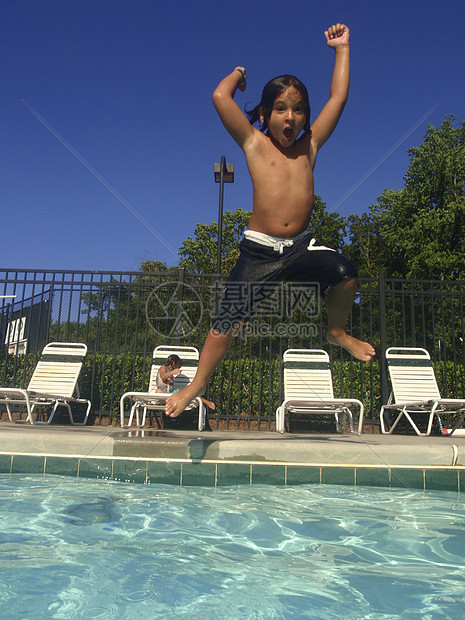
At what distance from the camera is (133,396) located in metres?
5.50

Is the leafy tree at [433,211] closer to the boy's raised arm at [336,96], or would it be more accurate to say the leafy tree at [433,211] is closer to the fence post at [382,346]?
the fence post at [382,346]

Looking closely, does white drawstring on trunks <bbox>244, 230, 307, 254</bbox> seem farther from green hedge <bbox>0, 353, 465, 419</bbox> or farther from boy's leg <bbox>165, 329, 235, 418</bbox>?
green hedge <bbox>0, 353, 465, 419</bbox>

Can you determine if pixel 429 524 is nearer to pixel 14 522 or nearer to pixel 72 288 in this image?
pixel 14 522

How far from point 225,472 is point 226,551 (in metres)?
1.32

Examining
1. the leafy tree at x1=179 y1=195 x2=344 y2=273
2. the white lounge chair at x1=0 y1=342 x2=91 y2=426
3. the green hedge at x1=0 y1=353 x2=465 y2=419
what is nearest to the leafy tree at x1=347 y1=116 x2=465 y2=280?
the leafy tree at x1=179 y1=195 x2=344 y2=273

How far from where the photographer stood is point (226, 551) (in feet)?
7.18

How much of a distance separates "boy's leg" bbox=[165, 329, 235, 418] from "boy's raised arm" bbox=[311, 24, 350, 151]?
1312mm

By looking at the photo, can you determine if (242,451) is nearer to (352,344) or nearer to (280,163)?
(352,344)

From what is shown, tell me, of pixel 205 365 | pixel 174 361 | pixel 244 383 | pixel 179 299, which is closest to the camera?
pixel 205 365

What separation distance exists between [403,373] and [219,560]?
5.49 metres

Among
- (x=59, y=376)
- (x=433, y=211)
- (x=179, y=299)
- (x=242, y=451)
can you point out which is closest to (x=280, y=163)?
(x=242, y=451)

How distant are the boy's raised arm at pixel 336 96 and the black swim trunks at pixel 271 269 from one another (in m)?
0.67

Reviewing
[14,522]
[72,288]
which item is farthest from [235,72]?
[72,288]

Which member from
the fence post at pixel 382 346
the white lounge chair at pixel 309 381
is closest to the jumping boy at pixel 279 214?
the white lounge chair at pixel 309 381
